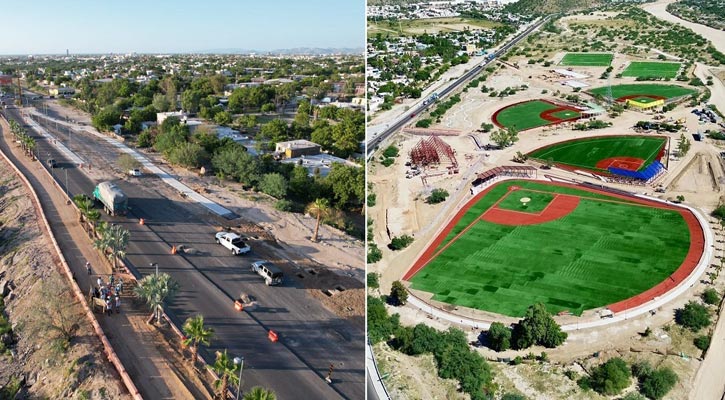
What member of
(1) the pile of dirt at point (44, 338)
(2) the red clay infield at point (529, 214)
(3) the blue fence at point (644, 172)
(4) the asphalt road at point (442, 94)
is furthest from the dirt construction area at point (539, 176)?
(1) the pile of dirt at point (44, 338)

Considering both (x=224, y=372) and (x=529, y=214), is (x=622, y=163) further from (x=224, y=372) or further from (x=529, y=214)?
(x=224, y=372)

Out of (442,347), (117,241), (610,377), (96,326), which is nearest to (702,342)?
(610,377)

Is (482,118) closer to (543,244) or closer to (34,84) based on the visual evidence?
(543,244)

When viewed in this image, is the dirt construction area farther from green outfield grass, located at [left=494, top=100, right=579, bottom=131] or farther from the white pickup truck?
the white pickup truck

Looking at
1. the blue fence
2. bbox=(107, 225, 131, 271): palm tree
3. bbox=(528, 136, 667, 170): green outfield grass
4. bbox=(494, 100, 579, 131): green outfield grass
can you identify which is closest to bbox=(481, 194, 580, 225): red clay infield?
the blue fence

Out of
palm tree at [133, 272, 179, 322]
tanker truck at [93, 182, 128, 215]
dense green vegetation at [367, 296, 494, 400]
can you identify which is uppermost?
palm tree at [133, 272, 179, 322]

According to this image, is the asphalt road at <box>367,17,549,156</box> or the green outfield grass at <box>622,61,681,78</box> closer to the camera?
the asphalt road at <box>367,17,549,156</box>

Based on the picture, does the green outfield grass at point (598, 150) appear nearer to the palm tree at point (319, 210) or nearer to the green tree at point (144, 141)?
the palm tree at point (319, 210)
